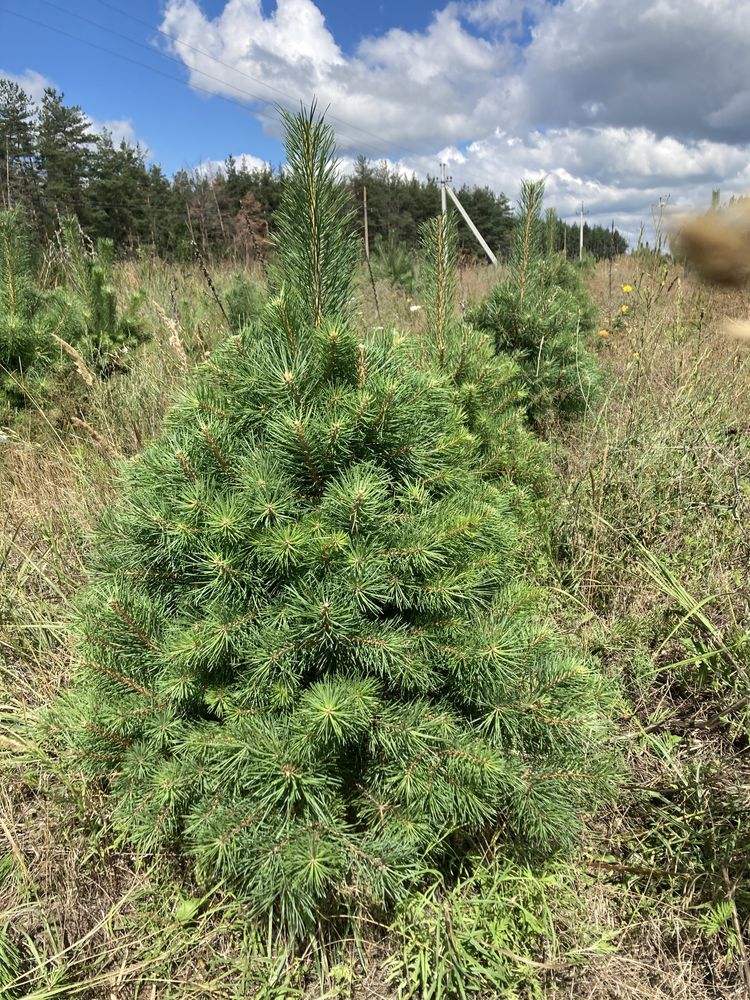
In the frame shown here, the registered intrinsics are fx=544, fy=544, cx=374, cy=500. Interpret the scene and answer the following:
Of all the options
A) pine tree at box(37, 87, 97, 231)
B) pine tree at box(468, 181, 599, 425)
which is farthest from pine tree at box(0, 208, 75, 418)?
pine tree at box(37, 87, 97, 231)

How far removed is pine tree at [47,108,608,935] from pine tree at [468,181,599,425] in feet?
6.76

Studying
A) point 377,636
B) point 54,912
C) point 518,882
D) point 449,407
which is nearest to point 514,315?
point 449,407

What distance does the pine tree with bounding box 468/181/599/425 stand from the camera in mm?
3283

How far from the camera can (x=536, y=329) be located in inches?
130

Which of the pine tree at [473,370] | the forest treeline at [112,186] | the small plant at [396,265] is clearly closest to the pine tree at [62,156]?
the forest treeline at [112,186]

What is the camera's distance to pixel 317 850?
118 cm

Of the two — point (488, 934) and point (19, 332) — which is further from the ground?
point (19, 332)

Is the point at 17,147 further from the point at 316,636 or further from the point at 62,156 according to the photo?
the point at 316,636

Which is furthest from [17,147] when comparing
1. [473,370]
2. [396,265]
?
[473,370]

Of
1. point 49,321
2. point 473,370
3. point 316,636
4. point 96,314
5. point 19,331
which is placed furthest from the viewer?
point 96,314

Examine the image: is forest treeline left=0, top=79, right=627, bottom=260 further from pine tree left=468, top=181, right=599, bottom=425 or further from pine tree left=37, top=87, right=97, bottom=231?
pine tree left=468, top=181, right=599, bottom=425

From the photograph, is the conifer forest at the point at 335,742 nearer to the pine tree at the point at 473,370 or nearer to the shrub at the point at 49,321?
the pine tree at the point at 473,370

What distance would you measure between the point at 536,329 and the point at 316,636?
273 cm

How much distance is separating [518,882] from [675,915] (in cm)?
41
